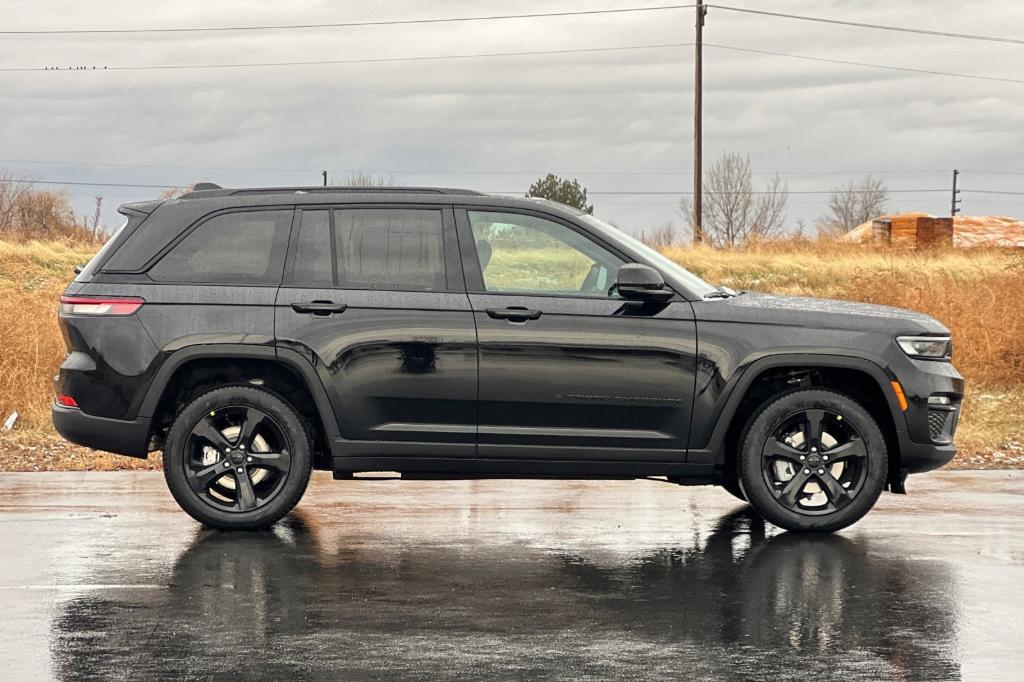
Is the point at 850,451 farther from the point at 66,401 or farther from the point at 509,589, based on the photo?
the point at 66,401

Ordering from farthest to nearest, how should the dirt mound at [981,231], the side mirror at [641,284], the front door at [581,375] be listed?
the dirt mound at [981,231] → the front door at [581,375] → the side mirror at [641,284]

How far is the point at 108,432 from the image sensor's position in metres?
8.80

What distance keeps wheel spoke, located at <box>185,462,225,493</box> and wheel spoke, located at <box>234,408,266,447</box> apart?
20 cm

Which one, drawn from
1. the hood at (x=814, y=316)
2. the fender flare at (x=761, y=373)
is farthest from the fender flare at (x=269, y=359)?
the hood at (x=814, y=316)

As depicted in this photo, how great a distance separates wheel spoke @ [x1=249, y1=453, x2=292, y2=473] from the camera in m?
8.72

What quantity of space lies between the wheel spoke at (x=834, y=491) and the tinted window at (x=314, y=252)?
307cm

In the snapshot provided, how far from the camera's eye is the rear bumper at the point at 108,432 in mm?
8773

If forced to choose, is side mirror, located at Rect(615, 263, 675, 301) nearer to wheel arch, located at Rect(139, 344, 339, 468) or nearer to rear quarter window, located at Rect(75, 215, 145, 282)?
wheel arch, located at Rect(139, 344, 339, 468)

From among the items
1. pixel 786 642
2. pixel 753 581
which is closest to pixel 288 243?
pixel 753 581

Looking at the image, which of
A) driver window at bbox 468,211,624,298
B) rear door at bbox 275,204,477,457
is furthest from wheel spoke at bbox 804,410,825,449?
rear door at bbox 275,204,477,457

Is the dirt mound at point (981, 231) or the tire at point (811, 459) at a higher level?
the dirt mound at point (981, 231)

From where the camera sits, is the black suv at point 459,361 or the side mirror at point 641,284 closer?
the side mirror at point 641,284

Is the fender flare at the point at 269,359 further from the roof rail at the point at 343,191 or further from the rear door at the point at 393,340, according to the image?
the roof rail at the point at 343,191

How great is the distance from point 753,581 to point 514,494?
3.24m
